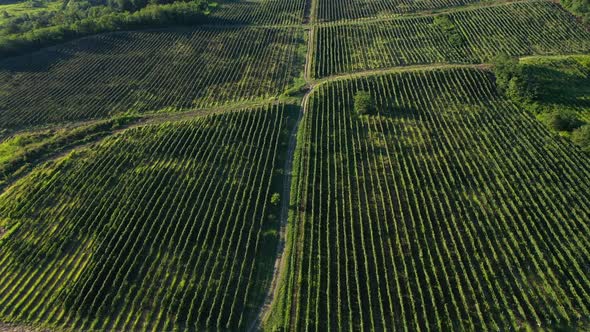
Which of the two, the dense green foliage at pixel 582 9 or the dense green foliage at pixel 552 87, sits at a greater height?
the dense green foliage at pixel 582 9

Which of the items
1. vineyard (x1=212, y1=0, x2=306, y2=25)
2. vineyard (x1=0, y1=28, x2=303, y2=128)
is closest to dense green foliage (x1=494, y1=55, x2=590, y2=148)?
vineyard (x1=0, y1=28, x2=303, y2=128)

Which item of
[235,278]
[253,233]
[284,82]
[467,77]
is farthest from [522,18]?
[235,278]

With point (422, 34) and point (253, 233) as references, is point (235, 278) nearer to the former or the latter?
point (253, 233)

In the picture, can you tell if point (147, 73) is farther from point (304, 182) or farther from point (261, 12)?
point (304, 182)

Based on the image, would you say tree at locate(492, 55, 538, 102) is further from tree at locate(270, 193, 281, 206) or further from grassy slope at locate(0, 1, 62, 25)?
grassy slope at locate(0, 1, 62, 25)

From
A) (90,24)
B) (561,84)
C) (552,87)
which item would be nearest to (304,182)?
(552,87)

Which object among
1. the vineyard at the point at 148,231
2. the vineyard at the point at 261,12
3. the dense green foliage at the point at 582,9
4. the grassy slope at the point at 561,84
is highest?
the dense green foliage at the point at 582,9

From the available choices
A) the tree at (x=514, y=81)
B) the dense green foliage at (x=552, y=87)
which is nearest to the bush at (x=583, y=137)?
the dense green foliage at (x=552, y=87)

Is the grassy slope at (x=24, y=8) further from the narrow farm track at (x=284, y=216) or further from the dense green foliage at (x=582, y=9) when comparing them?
the dense green foliage at (x=582, y=9)
